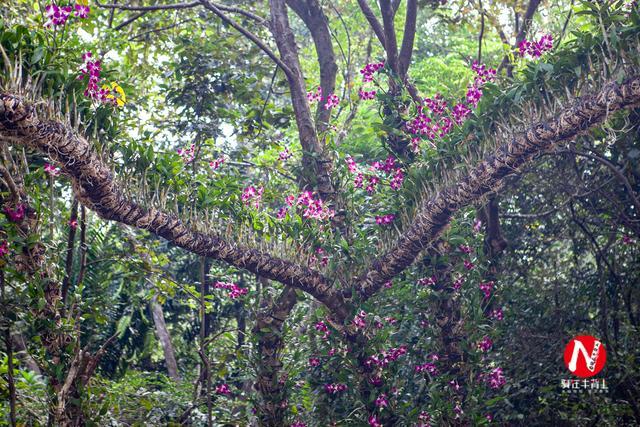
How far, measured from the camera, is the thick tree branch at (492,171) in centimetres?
406

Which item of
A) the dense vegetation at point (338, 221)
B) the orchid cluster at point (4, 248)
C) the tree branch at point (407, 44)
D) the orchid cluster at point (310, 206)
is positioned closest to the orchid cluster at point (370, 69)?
the dense vegetation at point (338, 221)

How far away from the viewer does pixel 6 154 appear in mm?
4016

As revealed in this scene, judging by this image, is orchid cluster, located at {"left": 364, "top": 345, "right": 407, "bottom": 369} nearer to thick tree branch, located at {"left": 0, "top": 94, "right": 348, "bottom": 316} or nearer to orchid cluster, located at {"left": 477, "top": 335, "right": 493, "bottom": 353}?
thick tree branch, located at {"left": 0, "top": 94, "right": 348, "bottom": 316}

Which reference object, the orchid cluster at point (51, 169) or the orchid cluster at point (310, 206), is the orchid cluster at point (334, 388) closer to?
the orchid cluster at point (310, 206)

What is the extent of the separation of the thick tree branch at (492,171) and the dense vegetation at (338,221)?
0.05ft

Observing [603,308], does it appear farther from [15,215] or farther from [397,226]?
[15,215]

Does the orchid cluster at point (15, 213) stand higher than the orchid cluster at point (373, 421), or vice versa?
the orchid cluster at point (15, 213)

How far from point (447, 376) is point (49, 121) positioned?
3281 mm

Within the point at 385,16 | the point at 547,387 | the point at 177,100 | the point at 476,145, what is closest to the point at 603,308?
the point at 547,387

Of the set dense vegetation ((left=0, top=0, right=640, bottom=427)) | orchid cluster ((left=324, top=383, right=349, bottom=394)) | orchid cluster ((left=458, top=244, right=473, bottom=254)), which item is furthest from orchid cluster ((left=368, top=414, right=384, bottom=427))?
orchid cluster ((left=458, top=244, right=473, bottom=254))

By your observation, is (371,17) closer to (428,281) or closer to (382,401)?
(428,281)

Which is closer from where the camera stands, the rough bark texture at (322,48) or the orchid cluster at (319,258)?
the orchid cluster at (319,258)

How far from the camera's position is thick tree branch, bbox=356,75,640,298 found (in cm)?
406

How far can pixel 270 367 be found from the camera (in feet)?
18.3
